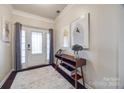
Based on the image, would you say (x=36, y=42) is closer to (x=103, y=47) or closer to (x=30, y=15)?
(x=30, y=15)

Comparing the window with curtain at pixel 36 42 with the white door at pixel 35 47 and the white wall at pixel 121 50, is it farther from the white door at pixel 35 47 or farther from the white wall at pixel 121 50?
the white wall at pixel 121 50

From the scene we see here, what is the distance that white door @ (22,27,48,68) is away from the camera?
14.4 feet

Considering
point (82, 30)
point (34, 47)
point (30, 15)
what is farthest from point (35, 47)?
point (82, 30)

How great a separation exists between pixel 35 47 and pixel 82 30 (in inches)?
113

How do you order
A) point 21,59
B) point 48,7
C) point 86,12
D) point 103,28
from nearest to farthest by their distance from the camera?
1. point 103,28
2. point 86,12
3. point 48,7
4. point 21,59

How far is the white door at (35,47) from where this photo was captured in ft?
14.4

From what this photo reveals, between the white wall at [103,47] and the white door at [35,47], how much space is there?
2898 mm

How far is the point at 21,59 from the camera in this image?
4113 mm

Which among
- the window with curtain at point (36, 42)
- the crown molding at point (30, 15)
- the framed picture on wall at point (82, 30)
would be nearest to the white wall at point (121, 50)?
the framed picture on wall at point (82, 30)

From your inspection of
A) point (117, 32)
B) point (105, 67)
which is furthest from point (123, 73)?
point (117, 32)

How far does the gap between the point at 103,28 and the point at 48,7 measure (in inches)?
93.8

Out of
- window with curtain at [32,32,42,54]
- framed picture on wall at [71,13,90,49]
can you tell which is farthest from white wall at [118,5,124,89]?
window with curtain at [32,32,42,54]

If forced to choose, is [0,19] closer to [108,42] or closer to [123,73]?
[108,42]

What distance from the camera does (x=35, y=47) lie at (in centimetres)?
467
